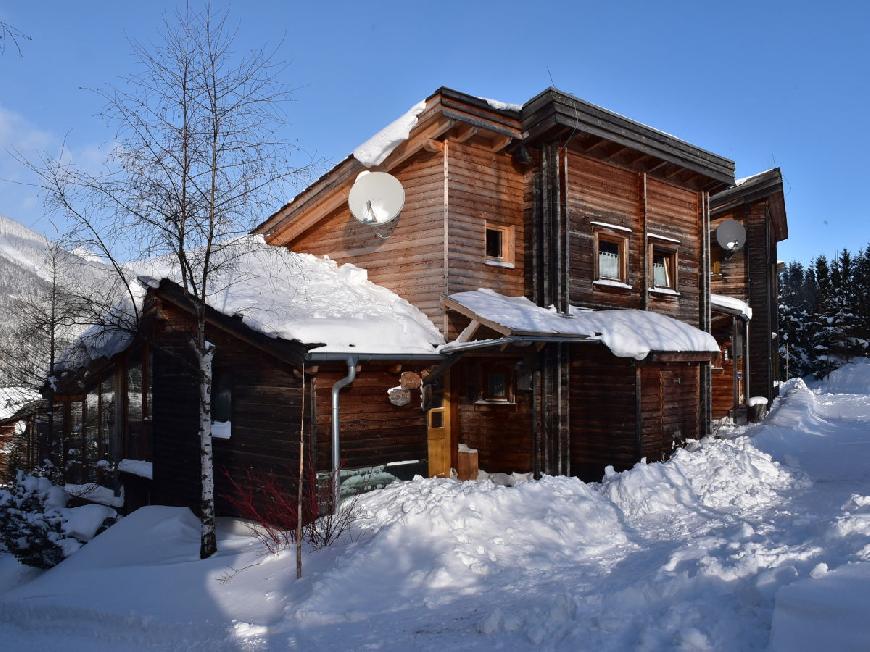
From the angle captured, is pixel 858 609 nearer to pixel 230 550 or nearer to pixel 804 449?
pixel 230 550

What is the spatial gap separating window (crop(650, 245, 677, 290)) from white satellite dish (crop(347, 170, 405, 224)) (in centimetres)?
683

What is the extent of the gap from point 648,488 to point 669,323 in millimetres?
5509

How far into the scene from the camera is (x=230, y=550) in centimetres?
823

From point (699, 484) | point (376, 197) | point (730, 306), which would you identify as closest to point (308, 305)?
point (376, 197)

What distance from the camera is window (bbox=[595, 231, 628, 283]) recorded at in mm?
13516

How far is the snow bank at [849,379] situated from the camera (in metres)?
33.5

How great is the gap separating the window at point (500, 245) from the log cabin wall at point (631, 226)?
1260mm

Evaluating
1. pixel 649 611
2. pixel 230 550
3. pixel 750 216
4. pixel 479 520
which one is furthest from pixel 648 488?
pixel 750 216

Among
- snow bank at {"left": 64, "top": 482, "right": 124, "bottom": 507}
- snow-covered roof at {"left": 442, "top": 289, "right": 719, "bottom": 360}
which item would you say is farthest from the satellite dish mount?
snow bank at {"left": 64, "top": 482, "right": 124, "bottom": 507}

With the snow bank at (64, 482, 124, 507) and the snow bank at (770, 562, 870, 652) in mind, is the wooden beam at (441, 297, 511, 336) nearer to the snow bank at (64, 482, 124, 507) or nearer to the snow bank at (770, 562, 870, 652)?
the snow bank at (770, 562, 870, 652)

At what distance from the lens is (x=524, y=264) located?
12914mm

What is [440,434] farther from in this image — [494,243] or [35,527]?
[35,527]

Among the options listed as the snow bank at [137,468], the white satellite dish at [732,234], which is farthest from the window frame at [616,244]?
the snow bank at [137,468]

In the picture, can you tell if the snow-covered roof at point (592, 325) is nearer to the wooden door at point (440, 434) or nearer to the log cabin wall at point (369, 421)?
the log cabin wall at point (369, 421)
